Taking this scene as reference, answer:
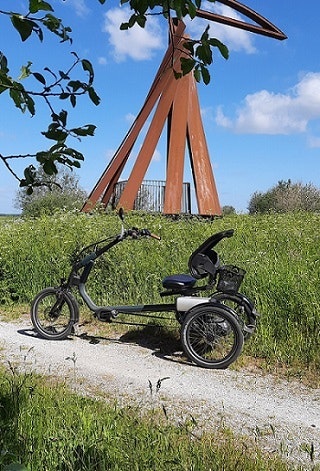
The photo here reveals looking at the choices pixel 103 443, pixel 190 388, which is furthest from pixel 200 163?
pixel 103 443

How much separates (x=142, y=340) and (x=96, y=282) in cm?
146

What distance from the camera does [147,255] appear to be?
252 inches

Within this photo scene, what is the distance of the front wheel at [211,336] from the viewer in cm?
399

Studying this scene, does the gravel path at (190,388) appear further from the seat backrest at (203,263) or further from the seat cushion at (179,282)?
the seat backrest at (203,263)

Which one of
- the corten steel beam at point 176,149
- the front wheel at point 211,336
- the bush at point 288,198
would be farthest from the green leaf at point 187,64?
the bush at point 288,198

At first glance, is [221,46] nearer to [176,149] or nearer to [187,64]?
[187,64]

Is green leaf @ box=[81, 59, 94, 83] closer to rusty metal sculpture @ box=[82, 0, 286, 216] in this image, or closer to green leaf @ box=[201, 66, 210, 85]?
green leaf @ box=[201, 66, 210, 85]

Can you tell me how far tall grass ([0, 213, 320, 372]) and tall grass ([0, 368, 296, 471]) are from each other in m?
1.64

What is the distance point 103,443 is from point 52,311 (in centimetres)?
289

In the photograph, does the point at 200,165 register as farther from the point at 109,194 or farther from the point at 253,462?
the point at 253,462

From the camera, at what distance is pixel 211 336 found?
4133 millimetres

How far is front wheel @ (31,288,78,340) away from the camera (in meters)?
4.90

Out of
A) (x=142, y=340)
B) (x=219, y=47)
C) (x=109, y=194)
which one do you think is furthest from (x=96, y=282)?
(x=109, y=194)

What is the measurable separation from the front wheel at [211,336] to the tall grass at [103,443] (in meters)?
1.20
